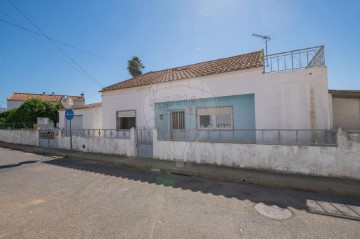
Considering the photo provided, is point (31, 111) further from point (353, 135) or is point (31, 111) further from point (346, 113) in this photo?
point (346, 113)

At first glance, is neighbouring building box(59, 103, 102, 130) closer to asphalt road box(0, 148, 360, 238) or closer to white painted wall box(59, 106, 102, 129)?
white painted wall box(59, 106, 102, 129)

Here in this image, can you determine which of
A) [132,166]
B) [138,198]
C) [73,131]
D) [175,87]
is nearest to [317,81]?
[175,87]

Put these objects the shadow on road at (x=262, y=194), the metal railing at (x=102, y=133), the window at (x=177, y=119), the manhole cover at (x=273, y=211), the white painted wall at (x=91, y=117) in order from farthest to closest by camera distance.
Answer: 1. the white painted wall at (x=91, y=117)
2. the metal railing at (x=102, y=133)
3. the window at (x=177, y=119)
4. the shadow on road at (x=262, y=194)
5. the manhole cover at (x=273, y=211)

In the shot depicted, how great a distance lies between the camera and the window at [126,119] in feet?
41.4

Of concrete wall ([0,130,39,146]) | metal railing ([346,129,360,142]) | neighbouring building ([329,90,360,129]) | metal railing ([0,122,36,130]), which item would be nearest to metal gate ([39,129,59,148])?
concrete wall ([0,130,39,146])

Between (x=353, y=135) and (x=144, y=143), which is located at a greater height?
(x=353, y=135)

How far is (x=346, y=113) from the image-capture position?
1026 centimetres

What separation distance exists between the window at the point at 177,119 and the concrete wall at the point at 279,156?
2460 mm

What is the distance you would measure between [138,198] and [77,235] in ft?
5.74

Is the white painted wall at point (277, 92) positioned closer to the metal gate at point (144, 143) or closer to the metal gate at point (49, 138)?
the metal gate at point (144, 143)

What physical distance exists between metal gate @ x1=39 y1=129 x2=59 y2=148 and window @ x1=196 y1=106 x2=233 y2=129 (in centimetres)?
1044

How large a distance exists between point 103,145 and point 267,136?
8561 millimetres

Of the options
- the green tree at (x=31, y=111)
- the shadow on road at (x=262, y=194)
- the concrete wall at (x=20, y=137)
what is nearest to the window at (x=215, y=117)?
the shadow on road at (x=262, y=194)

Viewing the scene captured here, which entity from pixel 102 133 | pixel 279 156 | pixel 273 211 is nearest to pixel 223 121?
pixel 279 156
